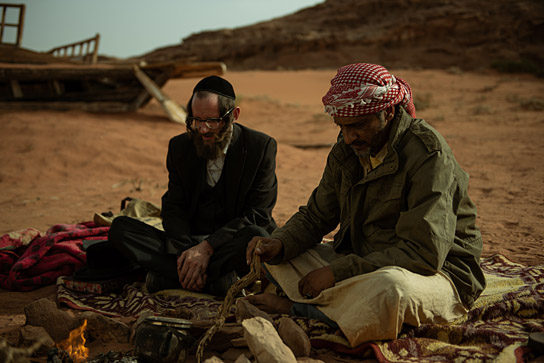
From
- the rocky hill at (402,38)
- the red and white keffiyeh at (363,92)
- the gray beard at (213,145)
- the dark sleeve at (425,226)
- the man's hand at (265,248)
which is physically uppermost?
the rocky hill at (402,38)

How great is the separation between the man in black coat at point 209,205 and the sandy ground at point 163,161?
3.25 ft

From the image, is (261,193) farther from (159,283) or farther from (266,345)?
(266,345)

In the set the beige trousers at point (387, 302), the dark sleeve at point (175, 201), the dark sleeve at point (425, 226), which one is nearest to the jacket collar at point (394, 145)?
the dark sleeve at point (425, 226)

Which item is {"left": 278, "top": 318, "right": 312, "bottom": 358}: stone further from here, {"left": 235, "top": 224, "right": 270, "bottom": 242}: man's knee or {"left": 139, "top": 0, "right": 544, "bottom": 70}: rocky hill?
{"left": 139, "top": 0, "right": 544, "bottom": 70}: rocky hill

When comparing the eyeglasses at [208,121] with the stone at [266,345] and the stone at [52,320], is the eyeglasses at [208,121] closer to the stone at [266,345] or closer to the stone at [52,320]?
the stone at [52,320]

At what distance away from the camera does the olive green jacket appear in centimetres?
259

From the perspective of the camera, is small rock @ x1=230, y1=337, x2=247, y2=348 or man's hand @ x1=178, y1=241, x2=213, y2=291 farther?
man's hand @ x1=178, y1=241, x2=213, y2=291

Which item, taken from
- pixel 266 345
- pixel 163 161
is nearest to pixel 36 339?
pixel 266 345

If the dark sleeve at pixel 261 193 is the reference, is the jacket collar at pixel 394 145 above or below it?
above

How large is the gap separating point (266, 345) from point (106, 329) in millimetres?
1191

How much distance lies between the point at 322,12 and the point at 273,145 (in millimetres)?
42898

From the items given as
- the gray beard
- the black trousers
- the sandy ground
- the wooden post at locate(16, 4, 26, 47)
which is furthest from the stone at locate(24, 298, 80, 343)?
the wooden post at locate(16, 4, 26, 47)

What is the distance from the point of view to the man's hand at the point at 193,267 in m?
3.51

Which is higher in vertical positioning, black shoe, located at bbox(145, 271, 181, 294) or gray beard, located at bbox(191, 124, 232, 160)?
gray beard, located at bbox(191, 124, 232, 160)
